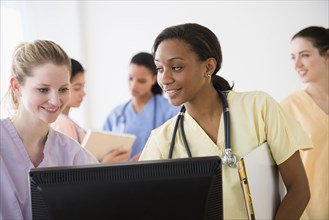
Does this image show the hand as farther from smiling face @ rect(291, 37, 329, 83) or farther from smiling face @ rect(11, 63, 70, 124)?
smiling face @ rect(291, 37, 329, 83)

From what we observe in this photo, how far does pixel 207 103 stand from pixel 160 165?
56cm

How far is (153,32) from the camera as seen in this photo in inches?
126

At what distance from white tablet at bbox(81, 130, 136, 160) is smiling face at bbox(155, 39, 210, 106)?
77 centimetres

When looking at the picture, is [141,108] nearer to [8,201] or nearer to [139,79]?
[139,79]

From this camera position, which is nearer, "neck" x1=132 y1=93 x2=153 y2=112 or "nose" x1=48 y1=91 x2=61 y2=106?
"nose" x1=48 y1=91 x2=61 y2=106

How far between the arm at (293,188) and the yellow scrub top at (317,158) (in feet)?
1.39

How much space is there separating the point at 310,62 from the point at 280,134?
29.5 inches

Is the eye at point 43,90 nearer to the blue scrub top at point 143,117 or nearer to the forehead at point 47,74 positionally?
the forehead at point 47,74

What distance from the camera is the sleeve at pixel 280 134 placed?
1151mm

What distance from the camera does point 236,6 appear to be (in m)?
2.88

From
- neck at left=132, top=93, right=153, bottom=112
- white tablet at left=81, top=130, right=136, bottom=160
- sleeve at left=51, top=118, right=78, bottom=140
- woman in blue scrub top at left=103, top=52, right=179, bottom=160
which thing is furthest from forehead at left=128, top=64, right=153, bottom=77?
sleeve at left=51, top=118, right=78, bottom=140

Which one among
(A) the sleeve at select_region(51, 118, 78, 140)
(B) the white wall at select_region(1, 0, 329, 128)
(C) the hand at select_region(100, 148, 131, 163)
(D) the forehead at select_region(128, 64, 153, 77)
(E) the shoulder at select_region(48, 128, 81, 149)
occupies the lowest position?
(C) the hand at select_region(100, 148, 131, 163)

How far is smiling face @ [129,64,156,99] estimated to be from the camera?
2555 mm

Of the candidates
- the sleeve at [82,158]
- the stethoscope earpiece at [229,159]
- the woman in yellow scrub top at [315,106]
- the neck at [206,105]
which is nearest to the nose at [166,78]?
the neck at [206,105]
